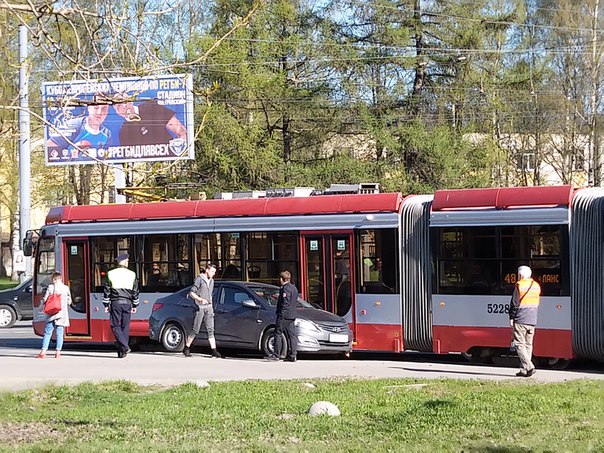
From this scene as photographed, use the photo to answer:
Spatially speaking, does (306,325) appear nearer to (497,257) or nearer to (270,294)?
(270,294)

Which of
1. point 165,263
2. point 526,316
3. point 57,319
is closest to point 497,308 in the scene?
point 526,316

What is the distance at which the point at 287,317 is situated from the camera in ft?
62.6

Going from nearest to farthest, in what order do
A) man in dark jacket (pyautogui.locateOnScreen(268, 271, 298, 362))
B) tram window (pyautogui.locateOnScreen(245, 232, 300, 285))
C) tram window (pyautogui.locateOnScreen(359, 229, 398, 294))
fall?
1. man in dark jacket (pyautogui.locateOnScreen(268, 271, 298, 362))
2. tram window (pyautogui.locateOnScreen(359, 229, 398, 294))
3. tram window (pyautogui.locateOnScreen(245, 232, 300, 285))

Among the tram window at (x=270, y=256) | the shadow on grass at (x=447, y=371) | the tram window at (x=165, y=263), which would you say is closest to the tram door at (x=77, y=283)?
the tram window at (x=165, y=263)

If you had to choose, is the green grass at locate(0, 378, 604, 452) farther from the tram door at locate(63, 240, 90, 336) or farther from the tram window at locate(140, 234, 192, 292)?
the tram door at locate(63, 240, 90, 336)

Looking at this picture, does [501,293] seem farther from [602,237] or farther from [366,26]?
[366,26]

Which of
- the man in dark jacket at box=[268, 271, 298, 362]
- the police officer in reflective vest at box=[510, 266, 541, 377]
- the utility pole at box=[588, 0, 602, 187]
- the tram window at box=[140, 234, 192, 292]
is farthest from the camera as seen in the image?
the utility pole at box=[588, 0, 602, 187]

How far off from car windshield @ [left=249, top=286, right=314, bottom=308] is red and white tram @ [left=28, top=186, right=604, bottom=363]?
0.54m

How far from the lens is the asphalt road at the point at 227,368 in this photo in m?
16.7

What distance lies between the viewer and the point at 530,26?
46625 millimetres

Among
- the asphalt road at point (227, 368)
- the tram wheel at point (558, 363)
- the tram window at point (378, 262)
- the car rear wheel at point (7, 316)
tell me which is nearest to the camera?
the asphalt road at point (227, 368)

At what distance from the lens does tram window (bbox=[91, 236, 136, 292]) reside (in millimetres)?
23000

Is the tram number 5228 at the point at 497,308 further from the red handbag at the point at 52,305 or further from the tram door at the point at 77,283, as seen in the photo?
the tram door at the point at 77,283

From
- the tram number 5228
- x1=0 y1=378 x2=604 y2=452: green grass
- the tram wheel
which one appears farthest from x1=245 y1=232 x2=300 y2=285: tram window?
x1=0 y1=378 x2=604 y2=452: green grass
